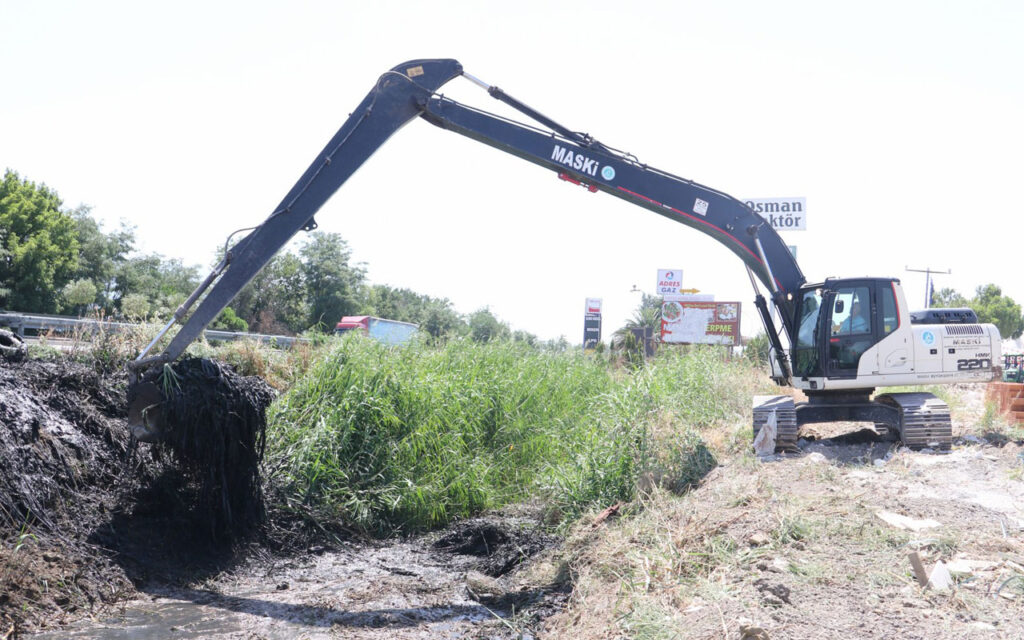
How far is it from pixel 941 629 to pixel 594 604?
266 cm

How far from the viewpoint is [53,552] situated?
6.33 m

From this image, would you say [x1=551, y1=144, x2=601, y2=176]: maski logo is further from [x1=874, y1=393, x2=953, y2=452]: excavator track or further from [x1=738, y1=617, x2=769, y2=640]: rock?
[x1=738, y1=617, x2=769, y2=640]: rock

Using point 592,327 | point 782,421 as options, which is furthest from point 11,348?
point 592,327

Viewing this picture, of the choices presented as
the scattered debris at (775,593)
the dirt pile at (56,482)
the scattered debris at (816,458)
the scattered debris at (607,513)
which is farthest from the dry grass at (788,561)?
the dirt pile at (56,482)

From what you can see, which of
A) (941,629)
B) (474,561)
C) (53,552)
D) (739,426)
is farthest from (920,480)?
(53,552)

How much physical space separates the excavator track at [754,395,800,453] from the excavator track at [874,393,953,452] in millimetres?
1317

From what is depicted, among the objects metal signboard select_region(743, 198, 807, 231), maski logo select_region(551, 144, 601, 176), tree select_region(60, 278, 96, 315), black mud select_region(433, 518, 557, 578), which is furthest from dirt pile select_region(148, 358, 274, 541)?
tree select_region(60, 278, 96, 315)

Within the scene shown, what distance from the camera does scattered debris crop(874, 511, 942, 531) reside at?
5.91 m

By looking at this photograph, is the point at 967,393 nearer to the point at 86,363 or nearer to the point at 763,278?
the point at 763,278

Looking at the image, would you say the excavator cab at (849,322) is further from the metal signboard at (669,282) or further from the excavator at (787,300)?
the metal signboard at (669,282)

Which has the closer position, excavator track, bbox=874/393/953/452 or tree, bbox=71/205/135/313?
excavator track, bbox=874/393/953/452

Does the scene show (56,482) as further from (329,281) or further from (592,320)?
(329,281)

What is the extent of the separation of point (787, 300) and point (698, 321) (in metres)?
15.5

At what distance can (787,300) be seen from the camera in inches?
405
